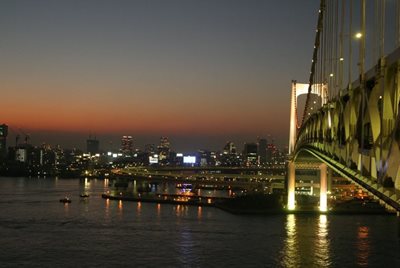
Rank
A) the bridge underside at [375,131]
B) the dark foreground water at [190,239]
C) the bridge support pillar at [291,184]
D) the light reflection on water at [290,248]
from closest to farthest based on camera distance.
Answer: the bridge underside at [375,131] < the light reflection on water at [290,248] < the dark foreground water at [190,239] < the bridge support pillar at [291,184]

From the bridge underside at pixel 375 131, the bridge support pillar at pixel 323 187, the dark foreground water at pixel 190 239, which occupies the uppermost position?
the bridge underside at pixel 375 131

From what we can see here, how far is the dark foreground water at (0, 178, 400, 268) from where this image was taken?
1451cm

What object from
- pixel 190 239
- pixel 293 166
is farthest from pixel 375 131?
pixel 293 166

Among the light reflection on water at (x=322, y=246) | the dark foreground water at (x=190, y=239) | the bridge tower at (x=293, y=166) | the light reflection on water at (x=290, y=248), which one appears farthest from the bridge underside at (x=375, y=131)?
the bridge tower at (x=293, y=166)

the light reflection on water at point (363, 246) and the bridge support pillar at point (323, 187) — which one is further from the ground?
the bridge support pillar at point (323, 187)

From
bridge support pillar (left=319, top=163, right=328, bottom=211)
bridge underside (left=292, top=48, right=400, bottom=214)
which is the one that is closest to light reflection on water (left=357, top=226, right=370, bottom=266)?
bridge support pillar (left=319, top=163, right=328, bottom=211)

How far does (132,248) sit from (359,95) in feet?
39.3

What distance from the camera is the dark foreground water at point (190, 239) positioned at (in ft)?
47.6

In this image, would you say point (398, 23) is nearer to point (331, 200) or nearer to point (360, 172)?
point (360, 172)

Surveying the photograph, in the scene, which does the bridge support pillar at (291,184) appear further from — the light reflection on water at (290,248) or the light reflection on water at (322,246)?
the light reflection on water at (290,248)

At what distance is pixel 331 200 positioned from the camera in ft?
106

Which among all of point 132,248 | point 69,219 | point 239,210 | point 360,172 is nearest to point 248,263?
point 132,248

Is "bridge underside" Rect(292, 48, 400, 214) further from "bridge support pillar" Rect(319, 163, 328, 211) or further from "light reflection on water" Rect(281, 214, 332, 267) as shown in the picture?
"bridge support pillar" Rect(319, 163, 328, 211)

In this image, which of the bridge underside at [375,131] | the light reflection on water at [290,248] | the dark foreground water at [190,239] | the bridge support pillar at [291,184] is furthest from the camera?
the bridge support pillar at [291,184]
